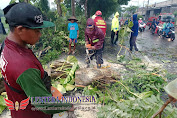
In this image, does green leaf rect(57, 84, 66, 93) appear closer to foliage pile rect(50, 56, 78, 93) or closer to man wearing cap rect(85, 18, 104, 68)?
foliage pile rect(50, 56, 78, 93)

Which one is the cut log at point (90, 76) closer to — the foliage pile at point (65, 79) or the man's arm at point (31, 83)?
the foliage pile at point (65, 79)

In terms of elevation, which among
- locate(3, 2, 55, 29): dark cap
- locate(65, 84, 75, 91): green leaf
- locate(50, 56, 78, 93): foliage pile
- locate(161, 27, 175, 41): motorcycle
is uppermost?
locate(3, 2, 55, 29): dark cap

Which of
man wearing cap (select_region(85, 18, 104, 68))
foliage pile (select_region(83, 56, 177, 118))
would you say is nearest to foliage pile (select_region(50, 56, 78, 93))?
foliage pile (select_region(83, 56, 177, 118))

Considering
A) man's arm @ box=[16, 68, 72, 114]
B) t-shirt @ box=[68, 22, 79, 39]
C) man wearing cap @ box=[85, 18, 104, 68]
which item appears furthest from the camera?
t-shirt @ box=[68, 22, 79, 39]

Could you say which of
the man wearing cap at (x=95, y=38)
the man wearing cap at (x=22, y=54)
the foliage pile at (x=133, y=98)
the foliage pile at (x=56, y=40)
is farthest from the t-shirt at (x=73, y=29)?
the man wearing cap at (x=22, y=54)

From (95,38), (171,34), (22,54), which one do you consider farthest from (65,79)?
(171,34)

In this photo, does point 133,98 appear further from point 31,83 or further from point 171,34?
point 171,34

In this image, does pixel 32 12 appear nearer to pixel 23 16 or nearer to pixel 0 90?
pixel 23 16

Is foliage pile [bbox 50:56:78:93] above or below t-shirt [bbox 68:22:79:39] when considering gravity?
below

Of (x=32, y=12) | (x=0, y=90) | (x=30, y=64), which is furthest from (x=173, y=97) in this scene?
(x=0, y=90)

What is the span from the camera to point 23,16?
3.26ft

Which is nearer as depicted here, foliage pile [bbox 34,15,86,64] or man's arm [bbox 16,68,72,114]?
man's arm [bbox 16,68,72,114]

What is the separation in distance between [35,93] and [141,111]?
173 centimetres

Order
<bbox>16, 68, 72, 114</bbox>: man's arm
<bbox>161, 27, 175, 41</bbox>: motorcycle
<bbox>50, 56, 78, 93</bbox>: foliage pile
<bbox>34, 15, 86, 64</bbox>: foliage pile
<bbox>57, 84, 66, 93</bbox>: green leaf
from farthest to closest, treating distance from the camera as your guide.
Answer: <bbox>161, 27, 175, 41</bbox>: motorcycle → <bbox>34, 15, 86, 64</bbox>: foliage pile → <bbox>50, 56, 78, 93</bbox>: foliage pile → <bbox>57, 84, 66, 93</bbox>: green leaf → <bbox>16, 68, 72, 114</bbox>: man's arm
